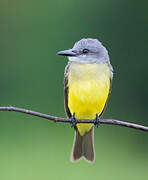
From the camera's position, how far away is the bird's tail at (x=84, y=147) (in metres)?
5.95

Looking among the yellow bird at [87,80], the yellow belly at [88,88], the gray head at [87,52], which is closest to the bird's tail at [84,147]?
the yellow bird at [87,80]

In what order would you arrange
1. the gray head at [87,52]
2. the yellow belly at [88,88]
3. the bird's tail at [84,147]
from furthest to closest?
the bird's tail at [84,147] < the gray head at [87,52] < the yellow belly at [88,88]

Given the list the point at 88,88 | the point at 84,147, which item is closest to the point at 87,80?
the point at 88,88

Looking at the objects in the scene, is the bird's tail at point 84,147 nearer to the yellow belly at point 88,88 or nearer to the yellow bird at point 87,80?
the yellow bird at point 87,80

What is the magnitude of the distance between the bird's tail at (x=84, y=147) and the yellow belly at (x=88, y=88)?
58 centimetres

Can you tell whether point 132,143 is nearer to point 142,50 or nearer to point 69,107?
point 142,50

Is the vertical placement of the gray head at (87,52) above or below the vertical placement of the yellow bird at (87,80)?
above

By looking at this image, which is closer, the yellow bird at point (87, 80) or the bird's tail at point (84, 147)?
the yellow bird at point (87, 80)

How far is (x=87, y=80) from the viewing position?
5328 millimetres

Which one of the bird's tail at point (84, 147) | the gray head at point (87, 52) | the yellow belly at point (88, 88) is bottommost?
the bird's tail at point (84, 147)

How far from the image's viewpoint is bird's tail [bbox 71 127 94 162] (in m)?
5.95

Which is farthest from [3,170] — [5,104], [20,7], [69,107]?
[20,7]

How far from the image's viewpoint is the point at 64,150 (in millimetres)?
7730

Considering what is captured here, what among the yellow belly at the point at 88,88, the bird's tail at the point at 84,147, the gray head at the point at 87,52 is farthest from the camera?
the bird's tail at the point at 84,147
